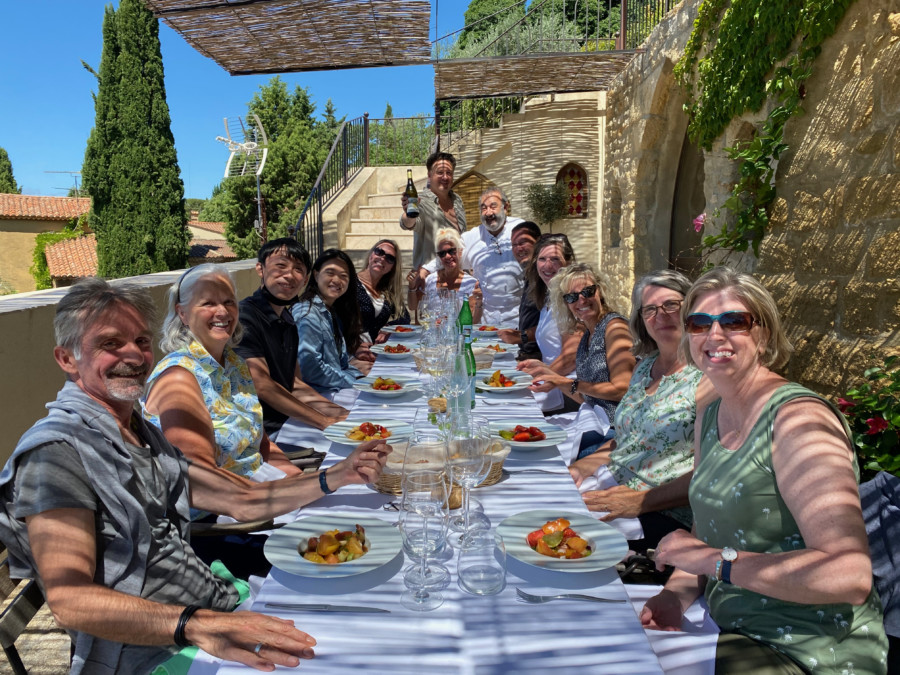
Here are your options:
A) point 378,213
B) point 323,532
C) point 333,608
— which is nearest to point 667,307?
point 323,532

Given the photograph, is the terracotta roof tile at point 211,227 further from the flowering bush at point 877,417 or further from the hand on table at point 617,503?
the hand on table at point 617,503

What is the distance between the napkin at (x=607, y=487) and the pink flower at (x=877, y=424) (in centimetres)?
110

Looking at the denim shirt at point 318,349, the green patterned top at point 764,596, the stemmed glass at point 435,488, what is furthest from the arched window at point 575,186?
the stemmed glass at point 435,488

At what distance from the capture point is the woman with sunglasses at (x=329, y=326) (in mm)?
3910

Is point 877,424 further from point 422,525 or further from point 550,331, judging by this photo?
point 422,525

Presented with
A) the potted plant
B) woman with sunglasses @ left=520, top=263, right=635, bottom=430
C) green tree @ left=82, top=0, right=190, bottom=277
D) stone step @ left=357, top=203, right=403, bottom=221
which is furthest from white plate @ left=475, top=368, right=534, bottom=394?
green tree @ left=82, top=0, right=190, bottom=277

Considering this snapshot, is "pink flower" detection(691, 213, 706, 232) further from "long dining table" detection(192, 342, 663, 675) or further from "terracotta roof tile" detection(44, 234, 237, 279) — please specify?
"terracotta roof tile" detection(44, 234, 237, 279)

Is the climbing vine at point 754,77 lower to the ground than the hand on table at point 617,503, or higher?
higher

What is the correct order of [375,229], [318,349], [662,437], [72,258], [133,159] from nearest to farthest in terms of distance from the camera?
[662,437] → [318,349] → [375,229] → [133,159] → [72,258]

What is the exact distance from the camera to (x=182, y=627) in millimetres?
1297

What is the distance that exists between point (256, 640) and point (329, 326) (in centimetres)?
298

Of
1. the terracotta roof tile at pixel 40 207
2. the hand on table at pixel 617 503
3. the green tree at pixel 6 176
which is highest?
the green tree at pixel 6 176

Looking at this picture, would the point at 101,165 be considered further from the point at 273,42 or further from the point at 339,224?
the point at 273,42

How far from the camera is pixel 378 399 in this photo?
2977 mm
